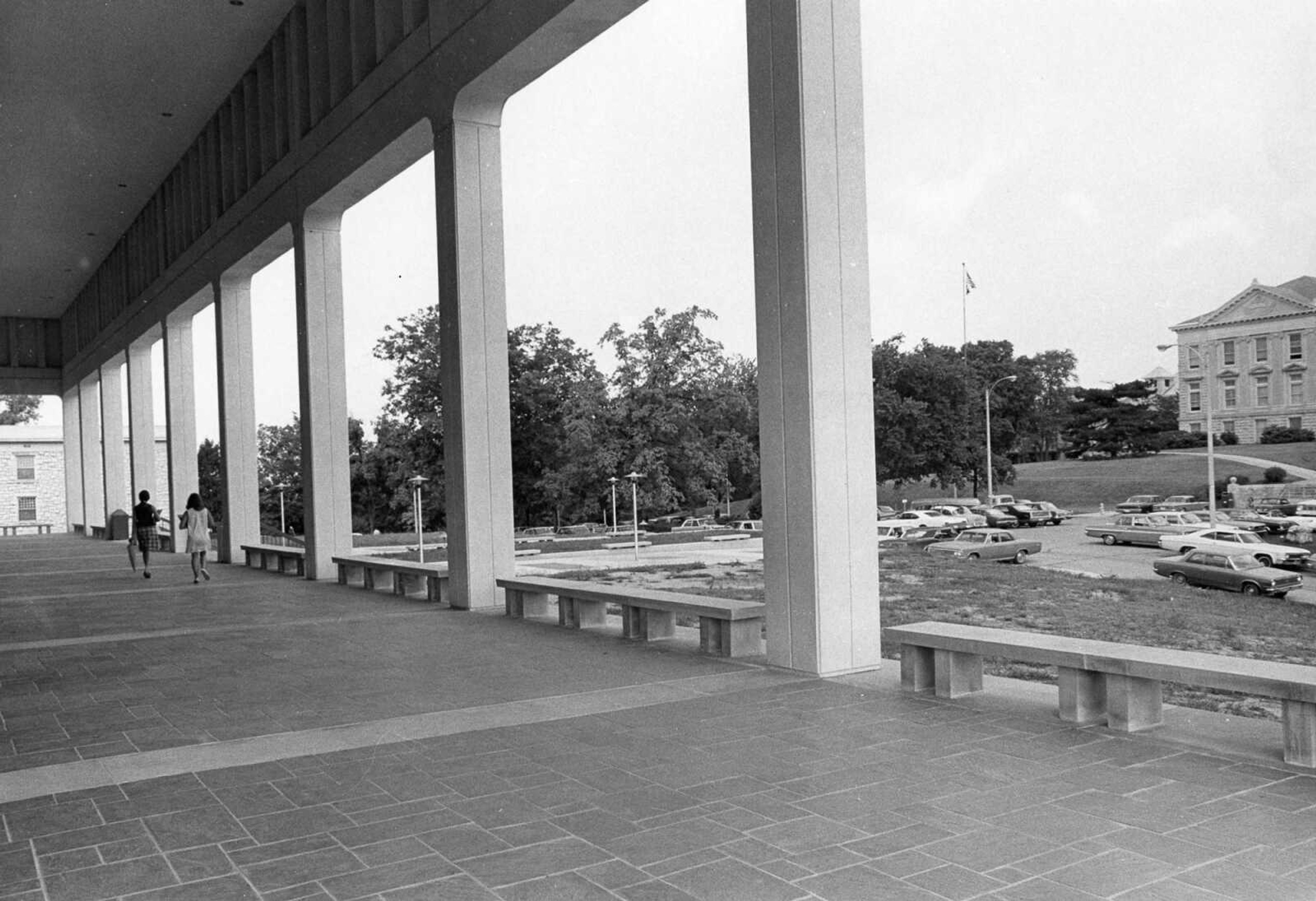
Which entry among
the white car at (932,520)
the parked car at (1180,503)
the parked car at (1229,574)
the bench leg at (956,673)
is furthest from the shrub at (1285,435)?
the white car at (932,520)

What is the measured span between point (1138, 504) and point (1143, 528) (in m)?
0.45

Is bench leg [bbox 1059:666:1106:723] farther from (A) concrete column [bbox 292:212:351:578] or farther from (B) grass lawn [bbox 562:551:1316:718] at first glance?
(A) concrete column [bbox 292:212:351:578]

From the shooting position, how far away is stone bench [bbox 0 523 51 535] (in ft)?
160

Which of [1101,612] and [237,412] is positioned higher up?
[237,412]

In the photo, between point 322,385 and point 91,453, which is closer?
point 322,385

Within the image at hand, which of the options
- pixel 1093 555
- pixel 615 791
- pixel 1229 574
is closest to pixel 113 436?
pixel 1093 555

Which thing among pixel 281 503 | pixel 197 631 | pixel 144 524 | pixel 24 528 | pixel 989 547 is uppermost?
pixel 144 524

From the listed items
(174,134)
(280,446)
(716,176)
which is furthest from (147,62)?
(280,446)

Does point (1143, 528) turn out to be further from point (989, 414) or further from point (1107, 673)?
point (1107, 673)

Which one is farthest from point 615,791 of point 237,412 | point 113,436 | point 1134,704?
point 113,436

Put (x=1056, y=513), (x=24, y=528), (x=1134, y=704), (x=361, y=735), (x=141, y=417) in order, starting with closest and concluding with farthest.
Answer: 1. (x=1134, y=704)
2. (x=361, y=735)
3. (x=1056, y=513)
4. (x=141, y=417)
5. (x=24, y=528)

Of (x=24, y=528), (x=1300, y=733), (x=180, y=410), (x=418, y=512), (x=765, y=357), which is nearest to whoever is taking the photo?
(x=1300, y=733)

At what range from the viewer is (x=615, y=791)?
461 centimetres

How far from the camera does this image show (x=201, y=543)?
53.1 feet
